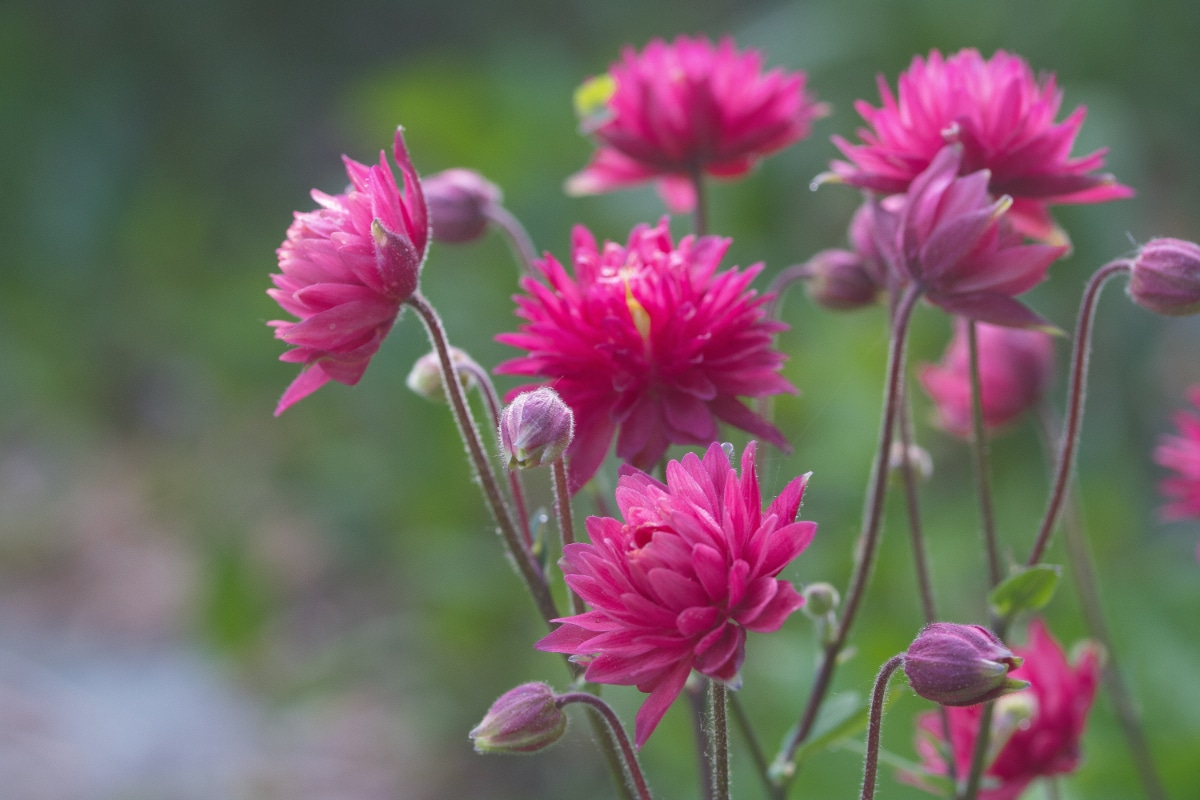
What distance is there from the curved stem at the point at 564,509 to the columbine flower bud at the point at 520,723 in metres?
0.05

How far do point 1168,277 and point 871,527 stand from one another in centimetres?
22

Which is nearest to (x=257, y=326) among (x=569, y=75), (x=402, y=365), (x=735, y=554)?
(x=402, y=365)

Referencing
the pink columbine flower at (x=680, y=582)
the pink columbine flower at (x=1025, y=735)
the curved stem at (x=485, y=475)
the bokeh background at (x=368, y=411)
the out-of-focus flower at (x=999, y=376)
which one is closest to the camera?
the pink columbine flower at (x=680, y=582)

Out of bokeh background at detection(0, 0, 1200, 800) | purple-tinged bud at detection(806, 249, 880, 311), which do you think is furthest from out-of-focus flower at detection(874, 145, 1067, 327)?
bokeh background at detection(0, 0, 1200, 800)

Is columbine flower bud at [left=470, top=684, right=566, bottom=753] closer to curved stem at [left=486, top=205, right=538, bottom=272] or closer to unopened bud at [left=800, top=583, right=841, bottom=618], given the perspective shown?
unopened bud at [left=800, top=583, right=841, bottom=618]

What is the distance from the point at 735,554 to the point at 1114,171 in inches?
74.3

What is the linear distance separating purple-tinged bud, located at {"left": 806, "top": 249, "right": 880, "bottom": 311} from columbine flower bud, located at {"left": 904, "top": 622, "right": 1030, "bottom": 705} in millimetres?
292

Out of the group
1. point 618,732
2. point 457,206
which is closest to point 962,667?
Result: point 618,732

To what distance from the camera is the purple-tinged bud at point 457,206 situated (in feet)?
2.61

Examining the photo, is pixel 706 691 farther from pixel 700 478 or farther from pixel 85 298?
pixel 85 298

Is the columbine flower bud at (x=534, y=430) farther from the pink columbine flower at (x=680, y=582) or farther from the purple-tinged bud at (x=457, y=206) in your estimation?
the purple-tinged bud at (x=457, y=206)

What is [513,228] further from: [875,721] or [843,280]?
[875,721]

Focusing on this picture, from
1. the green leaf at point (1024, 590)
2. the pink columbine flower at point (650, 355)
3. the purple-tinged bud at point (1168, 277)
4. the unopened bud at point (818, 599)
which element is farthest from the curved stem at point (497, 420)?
the purple-tinged bud at point (1168, 277)

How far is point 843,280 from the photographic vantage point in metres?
0.73
